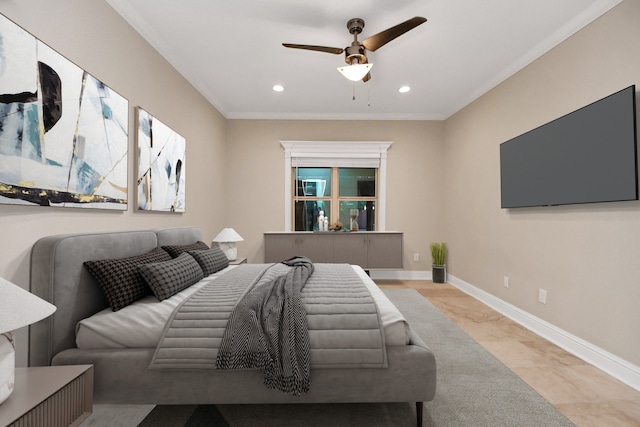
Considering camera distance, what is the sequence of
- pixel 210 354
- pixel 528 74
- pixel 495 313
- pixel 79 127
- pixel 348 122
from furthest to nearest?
pixel 348 122
pixel 495 313
pixel 528 74
pixel 79 127
pixel 210 354

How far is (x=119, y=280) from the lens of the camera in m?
1.75

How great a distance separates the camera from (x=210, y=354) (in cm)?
146

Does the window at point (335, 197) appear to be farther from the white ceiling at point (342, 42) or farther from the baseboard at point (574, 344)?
the baseboard at point (574, 344)

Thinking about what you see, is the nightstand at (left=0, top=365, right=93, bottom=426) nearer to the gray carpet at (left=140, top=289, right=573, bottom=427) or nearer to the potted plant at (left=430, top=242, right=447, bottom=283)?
the gray carpet at (left=140, top=289, right=573, bottom=427)

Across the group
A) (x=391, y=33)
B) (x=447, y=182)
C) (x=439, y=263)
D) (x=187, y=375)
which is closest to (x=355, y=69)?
(x=391, y=33)

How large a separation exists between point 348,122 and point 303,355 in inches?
163

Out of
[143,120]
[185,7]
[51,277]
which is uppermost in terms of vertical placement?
[185,7]

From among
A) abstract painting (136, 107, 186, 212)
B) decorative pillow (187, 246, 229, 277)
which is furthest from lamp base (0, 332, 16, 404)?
abstract painting (136, 107, 186, 212)

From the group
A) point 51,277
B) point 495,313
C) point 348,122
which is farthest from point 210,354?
point 348,122

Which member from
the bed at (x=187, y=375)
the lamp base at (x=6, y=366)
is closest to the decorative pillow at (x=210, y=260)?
the bed at (x=187, y=375)

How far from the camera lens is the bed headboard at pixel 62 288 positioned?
4.93 feet

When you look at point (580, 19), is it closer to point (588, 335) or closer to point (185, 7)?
point (588, 335)

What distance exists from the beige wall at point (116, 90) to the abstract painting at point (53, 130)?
8cm

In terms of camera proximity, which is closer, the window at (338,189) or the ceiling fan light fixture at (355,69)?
the ceiling fan light fixture at (355,69)
